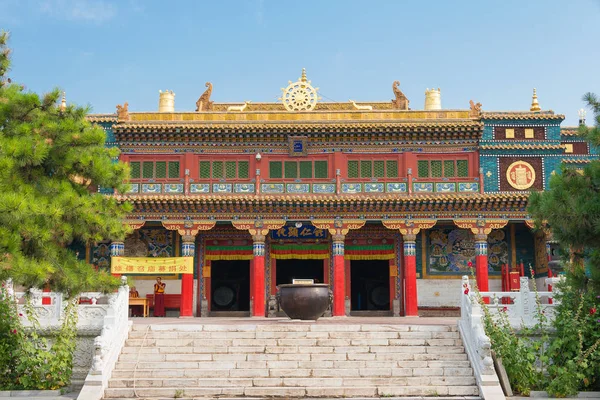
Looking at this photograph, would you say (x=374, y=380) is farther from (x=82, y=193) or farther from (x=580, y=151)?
(x=580, y=151)

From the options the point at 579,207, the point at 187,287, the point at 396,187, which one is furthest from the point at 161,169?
the point at 579,207

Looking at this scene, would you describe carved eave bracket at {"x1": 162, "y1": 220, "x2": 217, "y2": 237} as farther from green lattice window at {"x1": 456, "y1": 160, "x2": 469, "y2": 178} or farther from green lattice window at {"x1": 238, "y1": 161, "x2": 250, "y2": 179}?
green lattice window at {"x1": 456, "y1": 160, "x2": 469, "y2": 178}

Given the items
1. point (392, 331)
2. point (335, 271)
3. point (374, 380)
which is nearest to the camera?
point (374, 380)

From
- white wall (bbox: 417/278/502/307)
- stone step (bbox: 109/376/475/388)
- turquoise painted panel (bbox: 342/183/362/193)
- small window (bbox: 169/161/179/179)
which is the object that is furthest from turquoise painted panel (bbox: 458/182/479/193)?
stone step (bbox: 109/376/475/388)

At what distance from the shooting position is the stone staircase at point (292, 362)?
13.2 meters

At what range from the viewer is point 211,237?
2875 cm

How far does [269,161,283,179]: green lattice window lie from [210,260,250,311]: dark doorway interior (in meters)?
3.89

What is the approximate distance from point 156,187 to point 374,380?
15710mm

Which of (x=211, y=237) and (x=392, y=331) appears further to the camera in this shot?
(x=211, y=237)

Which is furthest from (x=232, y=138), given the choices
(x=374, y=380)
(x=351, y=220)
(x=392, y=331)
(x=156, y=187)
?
(x=374, y=380)

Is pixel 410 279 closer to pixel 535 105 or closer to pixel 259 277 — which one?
pixel 259 277

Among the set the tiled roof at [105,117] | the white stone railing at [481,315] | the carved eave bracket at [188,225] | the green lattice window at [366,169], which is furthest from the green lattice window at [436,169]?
the white stone railing at [481,315]

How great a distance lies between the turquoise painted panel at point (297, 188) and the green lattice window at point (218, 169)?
2585 millimetres

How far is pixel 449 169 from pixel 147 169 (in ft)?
37.0
